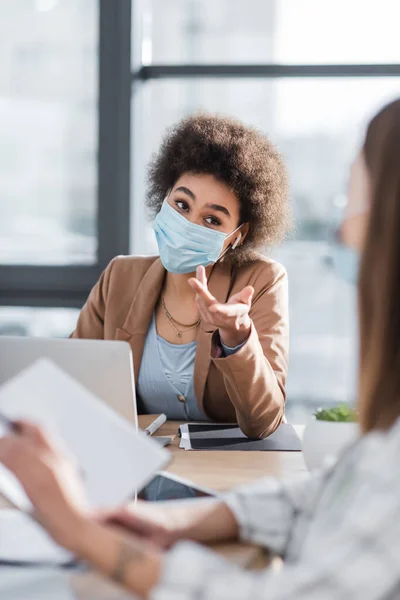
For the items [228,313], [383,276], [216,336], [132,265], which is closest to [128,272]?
[132,265]

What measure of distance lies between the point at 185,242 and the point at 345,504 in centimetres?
125

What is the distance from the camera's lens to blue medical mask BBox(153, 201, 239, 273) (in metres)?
1.95

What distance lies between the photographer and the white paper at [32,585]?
2.81 feet

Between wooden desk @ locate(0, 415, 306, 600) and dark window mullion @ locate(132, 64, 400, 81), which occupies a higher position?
dark window mullion @ locate(132, 64, 400, 81)

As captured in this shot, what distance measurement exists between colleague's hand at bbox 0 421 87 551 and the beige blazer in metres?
0.84

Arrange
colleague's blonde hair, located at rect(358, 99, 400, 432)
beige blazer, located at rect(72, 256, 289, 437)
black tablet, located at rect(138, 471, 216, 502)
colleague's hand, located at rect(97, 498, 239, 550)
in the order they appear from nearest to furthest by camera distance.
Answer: colleague's blonde hair, located at rect(358, 99, 400, 432), colleague's hand, located at rect(97, 498, 239, 550), black tablet, located at rect(138, 471, 216, 502), beige blazer, located at rect(72, 256, 289, 437)

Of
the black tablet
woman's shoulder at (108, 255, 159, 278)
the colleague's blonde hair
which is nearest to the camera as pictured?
the colleague's blonde hair

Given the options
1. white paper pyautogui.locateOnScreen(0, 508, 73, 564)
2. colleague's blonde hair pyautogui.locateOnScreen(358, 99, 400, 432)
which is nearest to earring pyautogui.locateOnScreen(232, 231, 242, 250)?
white paper pyautogui.locateOnScreen(0, 508, 73, 564)

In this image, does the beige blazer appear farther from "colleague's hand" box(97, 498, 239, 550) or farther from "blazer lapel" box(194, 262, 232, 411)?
"colleague's hand" box(97, 498, 239, 550)

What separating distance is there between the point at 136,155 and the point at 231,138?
103cm

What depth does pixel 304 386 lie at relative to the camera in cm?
338

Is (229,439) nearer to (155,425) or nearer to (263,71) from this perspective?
(155,425)

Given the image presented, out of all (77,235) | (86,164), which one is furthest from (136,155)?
(77,235)

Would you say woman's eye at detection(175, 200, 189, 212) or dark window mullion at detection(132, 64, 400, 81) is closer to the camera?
woman's eye at detection(175, 200, 189, 212)
